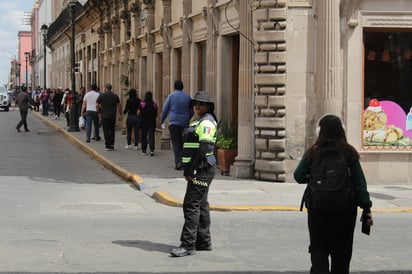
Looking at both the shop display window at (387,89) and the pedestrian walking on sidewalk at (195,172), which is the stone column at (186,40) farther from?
the pedestrian walking on sidewalk at (195,172)

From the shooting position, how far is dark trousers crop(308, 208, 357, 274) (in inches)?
241

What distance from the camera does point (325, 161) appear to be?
6031 millimetres

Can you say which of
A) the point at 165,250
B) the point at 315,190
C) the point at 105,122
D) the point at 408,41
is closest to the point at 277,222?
the point at 165,250

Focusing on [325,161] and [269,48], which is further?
[269,48]

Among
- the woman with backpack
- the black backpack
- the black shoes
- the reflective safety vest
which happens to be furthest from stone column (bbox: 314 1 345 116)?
the black backpack

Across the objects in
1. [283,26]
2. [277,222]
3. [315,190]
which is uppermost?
[283,26]

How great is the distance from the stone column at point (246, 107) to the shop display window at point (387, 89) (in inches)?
93.1

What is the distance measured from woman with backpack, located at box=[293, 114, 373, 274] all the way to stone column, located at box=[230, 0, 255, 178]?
912cm

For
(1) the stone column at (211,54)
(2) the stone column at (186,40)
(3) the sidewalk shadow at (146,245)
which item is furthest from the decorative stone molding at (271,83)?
(3) the sidewalk shadow at (146,245)

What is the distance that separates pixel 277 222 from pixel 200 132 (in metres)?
3.11

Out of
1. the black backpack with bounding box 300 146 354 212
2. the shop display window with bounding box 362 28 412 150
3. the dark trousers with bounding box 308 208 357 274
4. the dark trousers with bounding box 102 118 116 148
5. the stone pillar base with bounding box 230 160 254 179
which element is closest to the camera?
the black backpack with bounding box 300 146 354 212

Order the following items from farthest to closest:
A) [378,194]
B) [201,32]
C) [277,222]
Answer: [201,32] < [378,194] < [277,222]

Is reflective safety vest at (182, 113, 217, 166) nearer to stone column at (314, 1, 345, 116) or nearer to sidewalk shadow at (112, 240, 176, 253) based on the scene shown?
sidewalk shadow at (112, 240, 176, 253)

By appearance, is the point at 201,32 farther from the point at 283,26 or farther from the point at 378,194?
the point at 378,194
